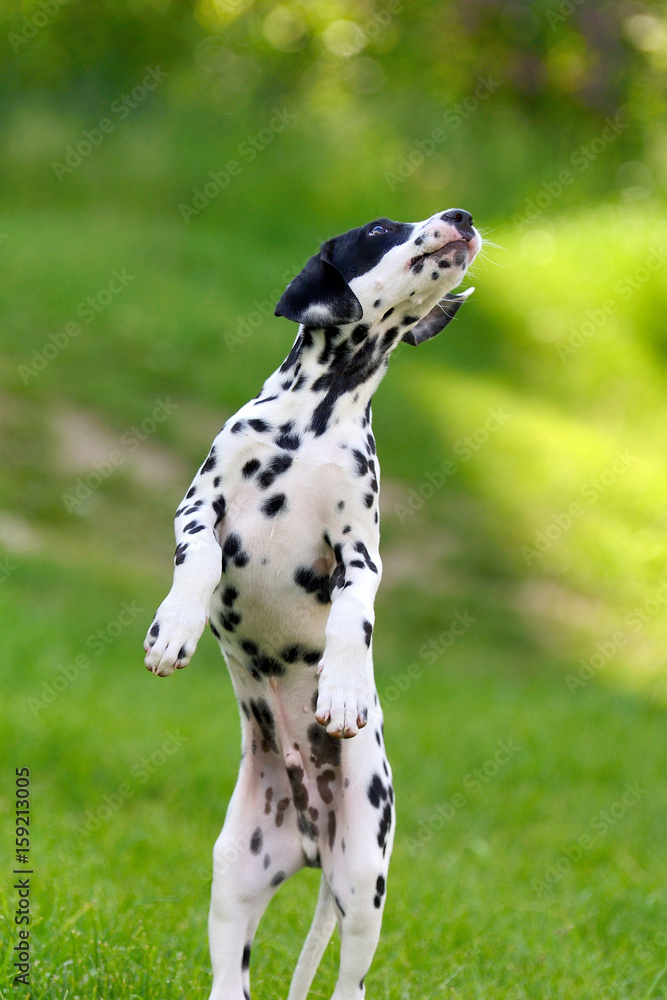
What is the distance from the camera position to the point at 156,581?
1038 centimetres

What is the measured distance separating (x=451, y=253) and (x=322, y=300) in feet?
1.44

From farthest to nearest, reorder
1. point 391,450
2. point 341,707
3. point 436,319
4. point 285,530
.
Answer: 1. point 391,450
2. point 436,319
3. point 285,530
4. point 341,707

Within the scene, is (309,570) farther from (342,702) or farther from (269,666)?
(342,702)

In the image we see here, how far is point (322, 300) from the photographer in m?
3.64

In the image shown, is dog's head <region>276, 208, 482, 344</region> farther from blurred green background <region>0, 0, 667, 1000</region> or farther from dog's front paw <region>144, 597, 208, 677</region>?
blurred green background <region>0, 0, 667, 1000</region>

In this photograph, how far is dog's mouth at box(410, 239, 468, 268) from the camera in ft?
12.0

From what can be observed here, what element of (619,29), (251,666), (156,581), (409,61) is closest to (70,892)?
(251,666)

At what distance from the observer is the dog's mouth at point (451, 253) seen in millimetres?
3646

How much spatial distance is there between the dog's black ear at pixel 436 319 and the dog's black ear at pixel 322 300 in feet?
1.54

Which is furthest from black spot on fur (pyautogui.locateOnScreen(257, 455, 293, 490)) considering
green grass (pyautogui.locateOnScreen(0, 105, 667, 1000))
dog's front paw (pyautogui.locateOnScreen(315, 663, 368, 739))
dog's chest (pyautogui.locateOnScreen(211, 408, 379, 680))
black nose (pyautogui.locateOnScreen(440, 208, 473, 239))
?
green grass (pyautogui.locateOnScreen(0, 105, 667, 1000))

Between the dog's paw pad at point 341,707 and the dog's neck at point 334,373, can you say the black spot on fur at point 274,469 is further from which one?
the dog's paw pad at point 341,707

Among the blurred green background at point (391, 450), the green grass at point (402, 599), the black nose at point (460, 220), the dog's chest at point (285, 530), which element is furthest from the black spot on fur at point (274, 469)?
the blurred green background at point (391, 450)

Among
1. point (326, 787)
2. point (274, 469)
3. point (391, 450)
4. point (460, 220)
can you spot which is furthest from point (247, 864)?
point (391, 450)

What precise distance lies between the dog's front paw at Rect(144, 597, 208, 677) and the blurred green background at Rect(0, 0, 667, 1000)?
52.7 inches
